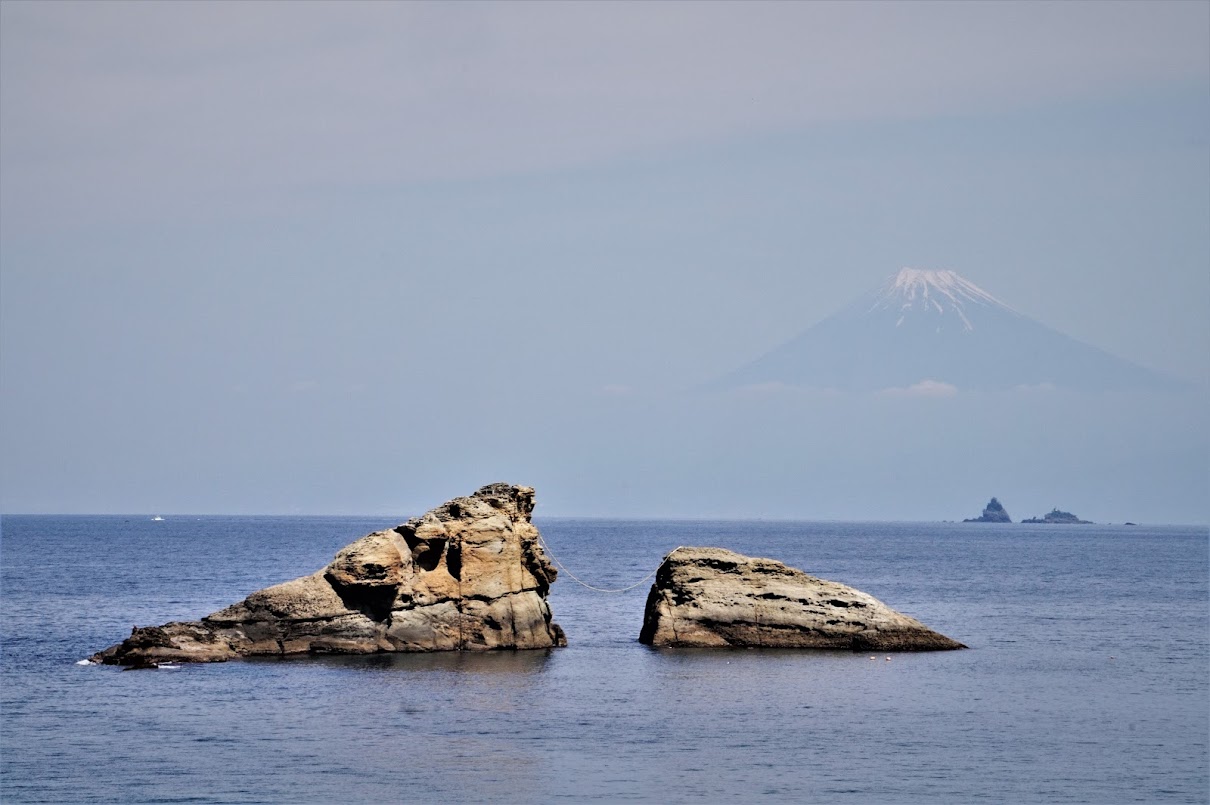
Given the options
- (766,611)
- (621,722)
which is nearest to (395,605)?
(766,611)

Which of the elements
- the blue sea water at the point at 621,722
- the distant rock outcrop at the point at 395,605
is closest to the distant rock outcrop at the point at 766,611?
the blue sea water at the point at 621,722

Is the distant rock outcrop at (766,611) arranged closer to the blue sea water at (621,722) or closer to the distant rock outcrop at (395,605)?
the blue sea water at (621,722)

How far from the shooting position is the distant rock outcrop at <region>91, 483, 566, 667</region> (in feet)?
165

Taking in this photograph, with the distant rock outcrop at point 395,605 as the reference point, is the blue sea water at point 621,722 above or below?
below

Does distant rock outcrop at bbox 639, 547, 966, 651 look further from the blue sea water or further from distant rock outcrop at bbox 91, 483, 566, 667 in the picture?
distant rock outcrop at bbox 91, 483, 566, 667

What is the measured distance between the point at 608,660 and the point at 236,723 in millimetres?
17242

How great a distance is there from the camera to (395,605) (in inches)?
2036

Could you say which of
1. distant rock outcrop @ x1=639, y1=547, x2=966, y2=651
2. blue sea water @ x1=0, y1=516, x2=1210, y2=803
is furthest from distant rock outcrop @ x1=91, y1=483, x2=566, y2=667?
distant rock outcrop @ x1=639, y1=547, x2=966, y2=651

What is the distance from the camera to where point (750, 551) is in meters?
173

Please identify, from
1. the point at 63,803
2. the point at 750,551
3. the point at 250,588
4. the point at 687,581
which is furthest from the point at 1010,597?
the point at 750,551

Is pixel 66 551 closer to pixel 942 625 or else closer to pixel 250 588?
pixel 250 588

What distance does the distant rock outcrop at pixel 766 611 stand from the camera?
54312 mm

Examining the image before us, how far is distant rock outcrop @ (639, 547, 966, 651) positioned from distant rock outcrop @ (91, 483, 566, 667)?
5922 mm

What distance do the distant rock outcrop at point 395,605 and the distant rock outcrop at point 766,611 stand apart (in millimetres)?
5922
